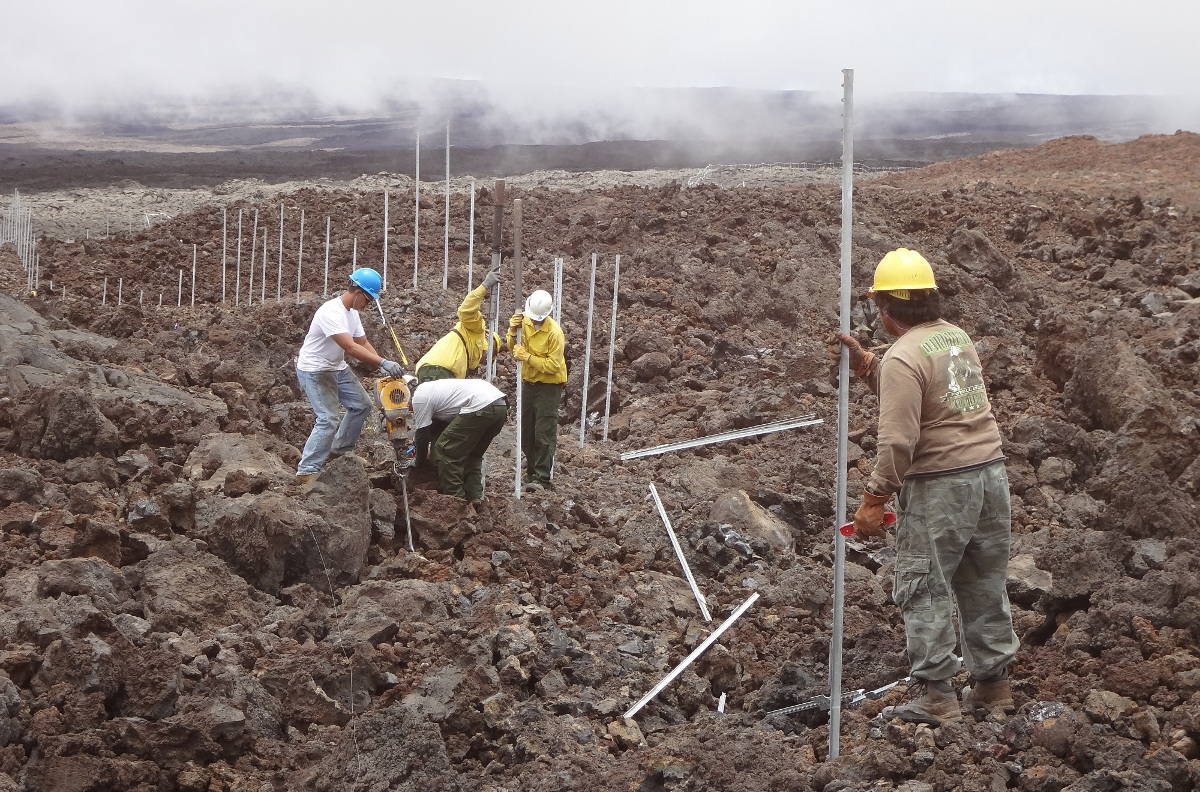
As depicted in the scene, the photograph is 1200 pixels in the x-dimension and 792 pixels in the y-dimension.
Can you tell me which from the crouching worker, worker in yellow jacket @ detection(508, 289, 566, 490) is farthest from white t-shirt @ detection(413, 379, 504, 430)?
worker in yellow jacket @ detection(508, 289, 566, 490)

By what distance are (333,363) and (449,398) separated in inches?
29.5

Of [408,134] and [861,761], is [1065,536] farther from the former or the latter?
[408,134]

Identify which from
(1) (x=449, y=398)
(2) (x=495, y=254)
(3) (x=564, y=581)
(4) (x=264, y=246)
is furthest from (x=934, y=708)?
(4) (x=264, y=246)

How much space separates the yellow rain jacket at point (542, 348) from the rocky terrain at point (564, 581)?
828mm

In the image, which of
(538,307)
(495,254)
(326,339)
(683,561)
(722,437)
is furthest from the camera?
(722,437)

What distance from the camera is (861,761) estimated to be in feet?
12.3

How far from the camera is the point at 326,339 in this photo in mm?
6777

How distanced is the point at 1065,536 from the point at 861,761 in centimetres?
324

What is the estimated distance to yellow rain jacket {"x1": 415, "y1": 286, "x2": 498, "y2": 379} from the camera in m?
7.21

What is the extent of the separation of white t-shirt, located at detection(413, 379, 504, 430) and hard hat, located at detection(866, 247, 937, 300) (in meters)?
3.16

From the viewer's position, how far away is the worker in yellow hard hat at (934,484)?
149 inches

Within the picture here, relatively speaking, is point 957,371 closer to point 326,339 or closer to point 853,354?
point 853,354

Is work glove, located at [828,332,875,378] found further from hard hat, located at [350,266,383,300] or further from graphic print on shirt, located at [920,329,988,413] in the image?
hard hat, located at [350,266,383,300]

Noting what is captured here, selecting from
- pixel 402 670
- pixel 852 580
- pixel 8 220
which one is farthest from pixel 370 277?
pixel 8 220
